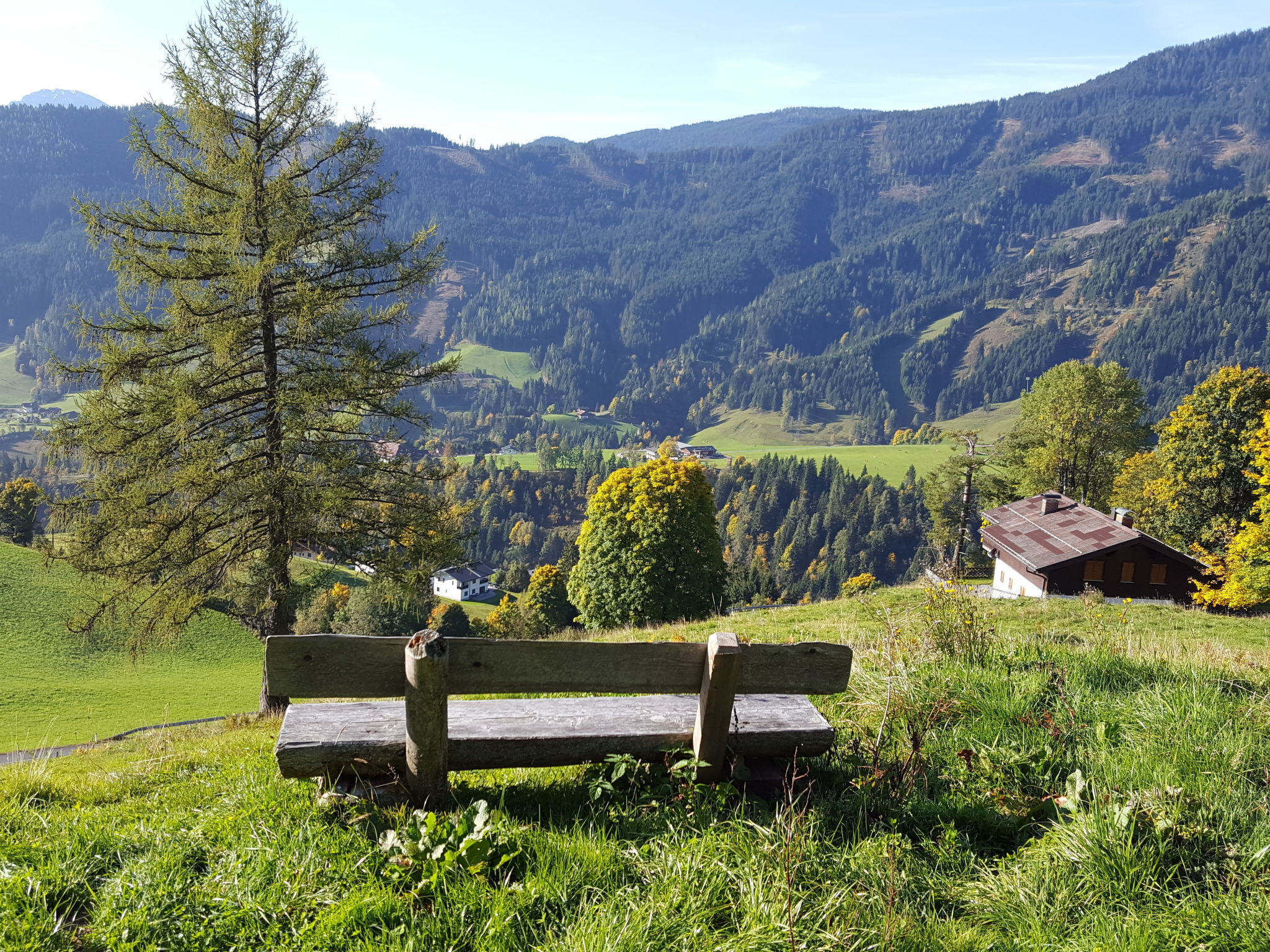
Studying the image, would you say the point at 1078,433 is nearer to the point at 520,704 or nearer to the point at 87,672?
the point at 520,704

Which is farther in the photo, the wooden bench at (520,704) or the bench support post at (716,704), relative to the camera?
the bench support post at (716,704)

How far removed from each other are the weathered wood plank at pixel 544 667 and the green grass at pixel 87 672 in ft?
74.3

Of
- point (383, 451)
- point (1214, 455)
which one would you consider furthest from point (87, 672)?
point (1214, 455)

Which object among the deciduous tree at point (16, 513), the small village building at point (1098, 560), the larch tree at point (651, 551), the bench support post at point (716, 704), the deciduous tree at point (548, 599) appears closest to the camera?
the bench support post at point (716, 704)

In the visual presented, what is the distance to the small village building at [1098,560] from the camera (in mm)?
34094

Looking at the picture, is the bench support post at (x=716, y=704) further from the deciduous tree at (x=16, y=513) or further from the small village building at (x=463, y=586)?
the small village building at (x=463, y=586)

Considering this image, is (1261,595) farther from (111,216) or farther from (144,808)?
(111,216)

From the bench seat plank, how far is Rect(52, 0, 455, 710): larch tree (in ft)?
29.3

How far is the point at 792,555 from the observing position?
13500cm

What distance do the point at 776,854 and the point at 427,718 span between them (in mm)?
1956

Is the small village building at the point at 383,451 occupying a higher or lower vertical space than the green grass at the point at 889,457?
higher

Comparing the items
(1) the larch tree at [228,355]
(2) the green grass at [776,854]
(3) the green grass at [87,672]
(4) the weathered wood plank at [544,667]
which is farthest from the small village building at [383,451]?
(3) the green grass at [87,672]

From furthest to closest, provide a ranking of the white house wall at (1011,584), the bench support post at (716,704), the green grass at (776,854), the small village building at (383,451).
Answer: the white house wall at (1011,584)
the small village building at (383,451)
the bench support post at (716,704)
the green grass at (776,854)

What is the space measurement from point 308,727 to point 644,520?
25805mm
